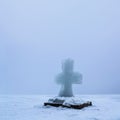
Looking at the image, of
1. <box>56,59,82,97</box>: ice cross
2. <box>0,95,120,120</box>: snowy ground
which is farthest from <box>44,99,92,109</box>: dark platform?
<box>56,59,82,97</box>: ice cross

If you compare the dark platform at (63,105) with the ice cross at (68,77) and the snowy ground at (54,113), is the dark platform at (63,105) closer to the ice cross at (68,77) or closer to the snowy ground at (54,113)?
the snowy ground at (54,113)

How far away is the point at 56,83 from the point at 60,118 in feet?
35.4

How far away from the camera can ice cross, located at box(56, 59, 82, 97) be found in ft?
83.8

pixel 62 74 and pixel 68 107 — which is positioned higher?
pixel 62 74

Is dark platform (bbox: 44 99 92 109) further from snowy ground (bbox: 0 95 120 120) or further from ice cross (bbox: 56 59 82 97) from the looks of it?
ice cross (bbox: 56 59 82 97)

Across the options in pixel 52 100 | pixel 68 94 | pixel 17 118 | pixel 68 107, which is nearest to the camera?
pixel 17 118

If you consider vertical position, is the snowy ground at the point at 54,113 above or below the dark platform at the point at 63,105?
below

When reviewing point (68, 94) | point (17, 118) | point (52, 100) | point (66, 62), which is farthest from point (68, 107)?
point (17, 118)

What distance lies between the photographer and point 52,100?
75.7 feet

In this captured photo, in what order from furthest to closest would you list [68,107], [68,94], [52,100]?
[68,94], [52,100], [68,107]

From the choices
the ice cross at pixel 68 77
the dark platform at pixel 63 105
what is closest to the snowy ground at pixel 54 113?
the dark platform at pixel 63 105

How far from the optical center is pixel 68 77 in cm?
2569

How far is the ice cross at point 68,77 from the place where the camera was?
83.8ft

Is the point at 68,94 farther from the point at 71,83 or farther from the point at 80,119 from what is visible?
the point at 80,119
